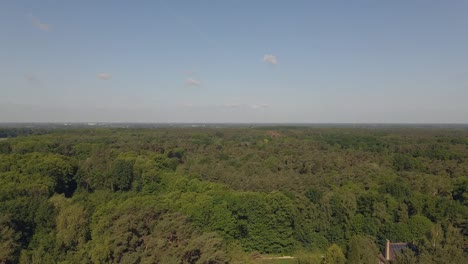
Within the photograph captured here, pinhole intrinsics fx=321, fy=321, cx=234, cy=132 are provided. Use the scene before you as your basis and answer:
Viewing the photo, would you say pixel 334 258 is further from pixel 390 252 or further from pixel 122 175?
pixel 122 175

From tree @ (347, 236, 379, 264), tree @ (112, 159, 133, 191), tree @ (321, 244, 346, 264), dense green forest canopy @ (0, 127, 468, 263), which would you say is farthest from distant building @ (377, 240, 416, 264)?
tree @ (112, 159, 133, 191)

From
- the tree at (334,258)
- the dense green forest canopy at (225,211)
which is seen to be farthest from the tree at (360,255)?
the tree at (334,258)

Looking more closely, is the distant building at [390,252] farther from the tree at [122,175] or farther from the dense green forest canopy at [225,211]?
the tree at [122,175]

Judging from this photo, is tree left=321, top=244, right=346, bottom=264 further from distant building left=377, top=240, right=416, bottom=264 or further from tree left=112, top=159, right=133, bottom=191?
tree left=112, top=159, right=133, bottom=191

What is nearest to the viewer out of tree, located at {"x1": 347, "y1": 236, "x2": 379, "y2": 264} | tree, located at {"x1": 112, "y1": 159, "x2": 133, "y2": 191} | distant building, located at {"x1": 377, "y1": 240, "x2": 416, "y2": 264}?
tree, located at {"x1": 347, "y1": 236, "x2": 379, "y2": 264}

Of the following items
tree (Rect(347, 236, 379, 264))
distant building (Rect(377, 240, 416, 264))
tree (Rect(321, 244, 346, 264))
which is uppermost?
tree (Rect(347, 236, 379, 264))

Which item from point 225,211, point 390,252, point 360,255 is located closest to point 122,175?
point 225,211

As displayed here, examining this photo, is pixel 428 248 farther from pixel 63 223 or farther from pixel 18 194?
pixel 18 194

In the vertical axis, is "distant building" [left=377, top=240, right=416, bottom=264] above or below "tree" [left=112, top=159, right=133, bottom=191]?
below
